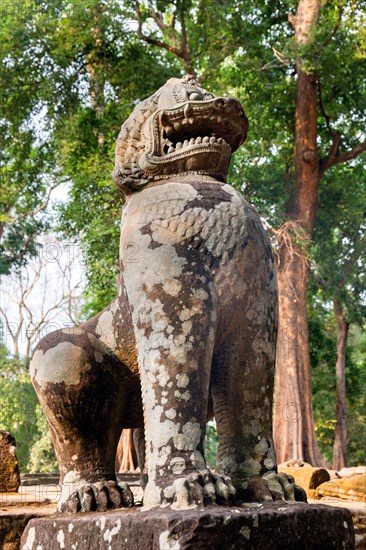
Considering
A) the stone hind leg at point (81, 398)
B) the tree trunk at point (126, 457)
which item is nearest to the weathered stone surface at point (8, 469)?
the stone hind leg at point (81, 398)

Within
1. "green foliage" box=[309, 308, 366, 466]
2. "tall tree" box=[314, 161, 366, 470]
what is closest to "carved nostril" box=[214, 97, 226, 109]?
"tall tree" box=[314, 161, 366, 470]

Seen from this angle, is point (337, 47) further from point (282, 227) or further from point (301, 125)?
point (282, 227)

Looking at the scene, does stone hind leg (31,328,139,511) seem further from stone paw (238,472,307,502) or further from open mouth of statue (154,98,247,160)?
open mouth of statue (154,98,247,160)

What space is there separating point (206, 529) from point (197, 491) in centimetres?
16

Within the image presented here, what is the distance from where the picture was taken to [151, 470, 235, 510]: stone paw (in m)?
2.14

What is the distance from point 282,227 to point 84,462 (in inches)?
397

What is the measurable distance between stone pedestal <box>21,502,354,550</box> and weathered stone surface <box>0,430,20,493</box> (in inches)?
92.1

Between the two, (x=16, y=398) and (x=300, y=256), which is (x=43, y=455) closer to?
(x=16, y=398)

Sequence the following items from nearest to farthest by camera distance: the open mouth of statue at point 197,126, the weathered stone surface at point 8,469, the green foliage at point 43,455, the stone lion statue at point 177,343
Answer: the stone lion statue at point 177,343 < the open mouth of statue at point 197,126 < the weathered stone surface at point 8,469 < the green foliage at point 43,455

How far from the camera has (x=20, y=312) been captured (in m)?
18.9

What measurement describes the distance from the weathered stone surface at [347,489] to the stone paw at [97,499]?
3.58 meters

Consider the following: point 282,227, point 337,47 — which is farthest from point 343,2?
point 282,227

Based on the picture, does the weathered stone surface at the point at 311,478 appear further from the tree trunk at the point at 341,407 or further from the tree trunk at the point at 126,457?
the tree trunk at the point at 341,407

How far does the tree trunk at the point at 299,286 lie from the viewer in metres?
11.6
